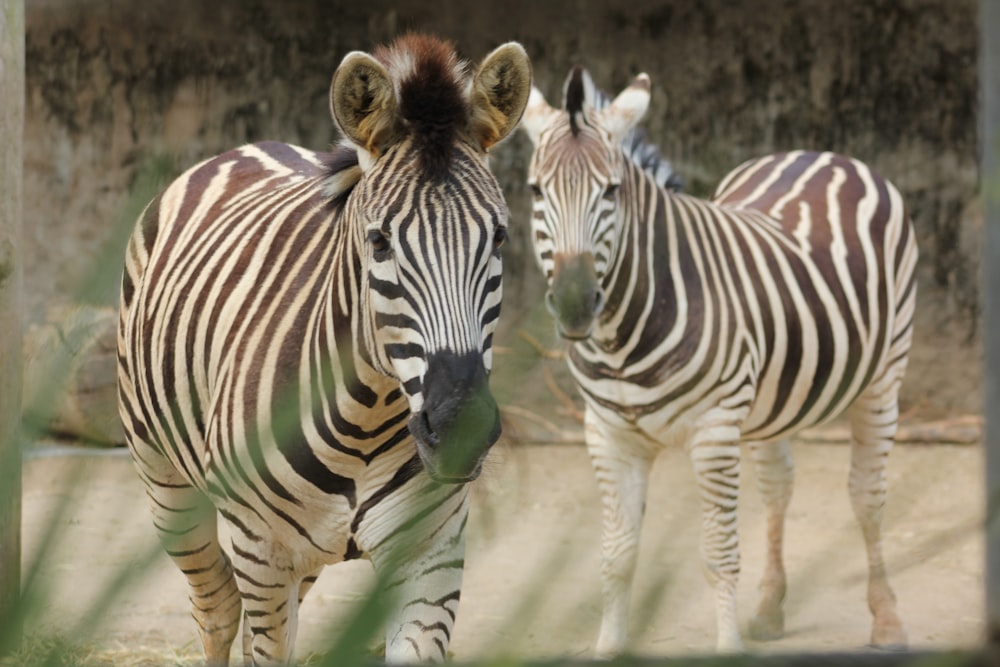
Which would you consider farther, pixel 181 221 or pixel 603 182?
pixel 603 182

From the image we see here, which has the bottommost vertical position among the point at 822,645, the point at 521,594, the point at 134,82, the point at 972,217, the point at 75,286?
the point at 822,645

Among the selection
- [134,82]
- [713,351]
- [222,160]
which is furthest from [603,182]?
[134,82]

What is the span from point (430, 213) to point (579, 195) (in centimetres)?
229

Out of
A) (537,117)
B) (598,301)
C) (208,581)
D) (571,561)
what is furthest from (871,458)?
(571,561)

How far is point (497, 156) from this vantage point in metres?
9.05

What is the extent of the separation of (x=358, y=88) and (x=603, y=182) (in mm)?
2223

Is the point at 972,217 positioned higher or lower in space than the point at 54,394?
lower

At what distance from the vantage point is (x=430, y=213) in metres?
2.62

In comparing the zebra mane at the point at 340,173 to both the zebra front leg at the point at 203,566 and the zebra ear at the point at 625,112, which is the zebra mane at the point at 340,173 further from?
the zebra ear at the point at 625,112

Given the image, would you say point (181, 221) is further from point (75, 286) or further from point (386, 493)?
point (75, 286)

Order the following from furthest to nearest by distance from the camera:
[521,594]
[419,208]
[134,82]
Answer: [134,82] < [419,208] < [521,594]

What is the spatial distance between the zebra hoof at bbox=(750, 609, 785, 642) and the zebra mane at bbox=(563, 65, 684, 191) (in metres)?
1.90

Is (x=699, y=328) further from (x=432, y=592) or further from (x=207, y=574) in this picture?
(x=432, y=592)

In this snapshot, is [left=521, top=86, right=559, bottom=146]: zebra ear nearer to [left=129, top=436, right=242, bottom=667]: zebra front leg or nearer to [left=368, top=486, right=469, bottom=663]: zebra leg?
[left=129, top=436, right=242, bottom=667]: zebra front leg
